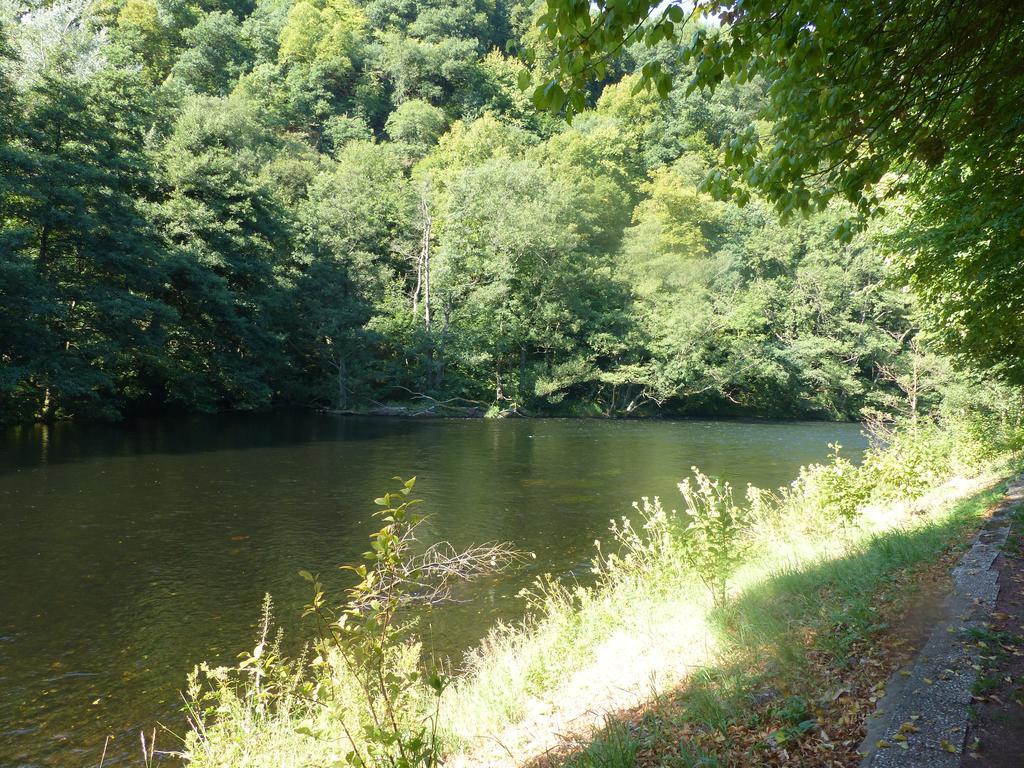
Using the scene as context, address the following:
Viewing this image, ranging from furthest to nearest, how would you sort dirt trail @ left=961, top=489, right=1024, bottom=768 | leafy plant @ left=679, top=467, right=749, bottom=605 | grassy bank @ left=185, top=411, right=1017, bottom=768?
leafy plant @ left=679, top=467, right=749, bottom=605, grassy bank @ left=185, top=411, right=1017, bottom=768, dirt trail @ left=961, top=489, right=1024, bottom=768

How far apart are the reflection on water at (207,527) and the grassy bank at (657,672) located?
0.94 metres

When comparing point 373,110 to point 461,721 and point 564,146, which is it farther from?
point 461,721

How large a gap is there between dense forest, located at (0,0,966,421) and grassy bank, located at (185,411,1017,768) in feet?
50.2

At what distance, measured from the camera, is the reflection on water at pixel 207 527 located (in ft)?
23.7

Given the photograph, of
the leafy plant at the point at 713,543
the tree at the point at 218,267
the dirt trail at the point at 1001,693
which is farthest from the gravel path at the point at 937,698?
the tree at the point at 218,267

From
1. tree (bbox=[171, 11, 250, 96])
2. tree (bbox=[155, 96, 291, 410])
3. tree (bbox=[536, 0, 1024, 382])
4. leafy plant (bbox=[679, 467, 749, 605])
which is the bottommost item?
leafy plant (bbox=[679, 467, 749, 605])

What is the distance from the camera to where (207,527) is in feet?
42.5

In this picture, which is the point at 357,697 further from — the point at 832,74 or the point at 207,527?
the point at 207,527

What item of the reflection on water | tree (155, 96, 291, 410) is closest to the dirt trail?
the reflection on water

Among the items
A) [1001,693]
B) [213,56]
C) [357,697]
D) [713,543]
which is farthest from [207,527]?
[213,56]

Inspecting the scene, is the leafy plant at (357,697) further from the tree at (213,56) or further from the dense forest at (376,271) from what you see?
the tree at (213,56)

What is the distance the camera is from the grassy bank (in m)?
3.63

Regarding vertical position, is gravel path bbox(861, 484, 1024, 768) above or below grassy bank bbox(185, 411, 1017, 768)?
above

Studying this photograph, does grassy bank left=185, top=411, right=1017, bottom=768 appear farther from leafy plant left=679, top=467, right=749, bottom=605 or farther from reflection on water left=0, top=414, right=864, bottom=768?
reflection on water left=0, top=414, right=864, bottom=768
